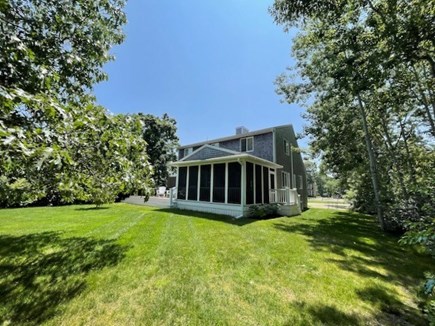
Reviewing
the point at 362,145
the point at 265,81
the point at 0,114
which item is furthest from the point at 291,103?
the point at 0,114

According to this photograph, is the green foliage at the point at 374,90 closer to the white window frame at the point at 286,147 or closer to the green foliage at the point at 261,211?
the white window frame at the point at 286,147

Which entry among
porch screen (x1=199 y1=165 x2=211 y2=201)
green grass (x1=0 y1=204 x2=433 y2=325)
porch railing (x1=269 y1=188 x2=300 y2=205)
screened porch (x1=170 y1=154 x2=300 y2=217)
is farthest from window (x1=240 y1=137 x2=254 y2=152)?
green grass (x1=0 y1=204 x2=433 y2=325)

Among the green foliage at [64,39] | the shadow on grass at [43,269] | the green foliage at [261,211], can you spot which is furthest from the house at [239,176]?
the green foliage at [64,39]

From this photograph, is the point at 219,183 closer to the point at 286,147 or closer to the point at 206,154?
the point at 206,154

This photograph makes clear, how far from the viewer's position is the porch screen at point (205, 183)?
1376cm

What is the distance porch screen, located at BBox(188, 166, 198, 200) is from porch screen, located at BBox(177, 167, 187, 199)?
67cm

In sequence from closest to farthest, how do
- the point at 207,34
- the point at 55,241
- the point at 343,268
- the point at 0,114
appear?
the point at 0,114
the point at 343,268
the point at 55,241
the point at 207,34

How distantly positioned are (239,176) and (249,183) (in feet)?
2.51

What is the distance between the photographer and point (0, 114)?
2029mm

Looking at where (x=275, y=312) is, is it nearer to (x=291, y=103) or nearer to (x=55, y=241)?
(x=55, y=241)

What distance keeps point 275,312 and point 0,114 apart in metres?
4.08

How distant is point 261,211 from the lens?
11984 millimetres

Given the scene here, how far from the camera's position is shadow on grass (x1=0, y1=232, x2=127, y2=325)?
312 centimetres

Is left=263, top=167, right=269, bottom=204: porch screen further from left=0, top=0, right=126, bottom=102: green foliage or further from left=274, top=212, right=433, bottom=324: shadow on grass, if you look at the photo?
left=0, top=0, right=126, bottom=102: green foliage
